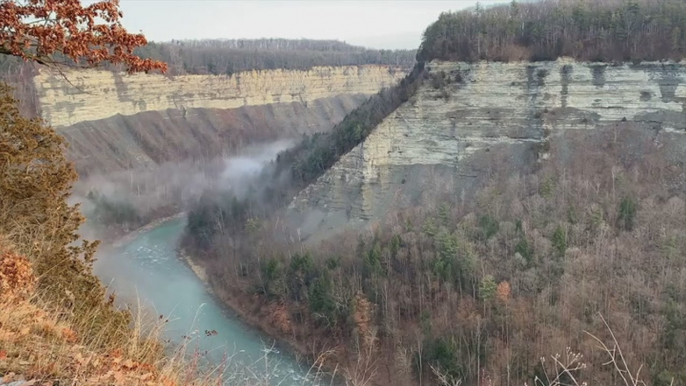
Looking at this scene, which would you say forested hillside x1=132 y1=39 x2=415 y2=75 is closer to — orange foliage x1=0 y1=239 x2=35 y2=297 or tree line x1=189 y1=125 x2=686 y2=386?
tree line x1=189 y1=125 x2=686 y2=386

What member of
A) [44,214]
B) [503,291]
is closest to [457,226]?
[503,291]

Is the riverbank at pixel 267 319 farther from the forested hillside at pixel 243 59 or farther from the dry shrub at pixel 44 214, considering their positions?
the forested hillside at pixel 243 59

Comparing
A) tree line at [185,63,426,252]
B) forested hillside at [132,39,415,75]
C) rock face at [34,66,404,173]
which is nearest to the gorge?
tree line at [185,63,426,252]

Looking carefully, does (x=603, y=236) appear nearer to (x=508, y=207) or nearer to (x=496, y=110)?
(x=508, y=207)

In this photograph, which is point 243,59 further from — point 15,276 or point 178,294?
point 15,276

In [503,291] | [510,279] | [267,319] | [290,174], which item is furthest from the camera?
[290,174]

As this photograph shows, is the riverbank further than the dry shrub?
Yes
